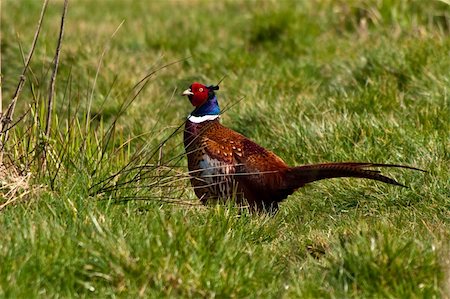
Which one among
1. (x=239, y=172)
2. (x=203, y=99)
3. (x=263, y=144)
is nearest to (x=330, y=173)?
(x=239, y=172)

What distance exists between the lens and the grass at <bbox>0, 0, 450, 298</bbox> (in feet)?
11.8

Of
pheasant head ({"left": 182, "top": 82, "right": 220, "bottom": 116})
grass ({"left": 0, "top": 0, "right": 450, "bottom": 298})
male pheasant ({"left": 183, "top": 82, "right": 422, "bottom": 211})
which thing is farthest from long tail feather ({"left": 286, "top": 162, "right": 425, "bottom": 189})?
pheasant head ({"left": 182, "top": 82, "right": 220, "bottom": 116})

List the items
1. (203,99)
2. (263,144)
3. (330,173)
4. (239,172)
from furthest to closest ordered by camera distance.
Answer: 1. (263,144)
2. (203,99)
3. (239,172)
4. (330,173)

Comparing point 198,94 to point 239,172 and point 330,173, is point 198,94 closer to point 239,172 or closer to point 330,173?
point 239,172

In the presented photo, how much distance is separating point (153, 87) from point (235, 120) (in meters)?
1.21

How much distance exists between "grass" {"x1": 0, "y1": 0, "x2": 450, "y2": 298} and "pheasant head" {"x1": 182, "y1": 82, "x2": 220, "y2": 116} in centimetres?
26

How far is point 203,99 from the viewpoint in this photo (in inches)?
208

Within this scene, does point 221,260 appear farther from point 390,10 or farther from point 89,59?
point 390,10

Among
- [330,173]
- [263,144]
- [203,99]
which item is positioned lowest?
[263,144]

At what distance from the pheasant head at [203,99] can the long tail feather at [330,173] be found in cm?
59

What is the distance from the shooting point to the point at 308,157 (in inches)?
224

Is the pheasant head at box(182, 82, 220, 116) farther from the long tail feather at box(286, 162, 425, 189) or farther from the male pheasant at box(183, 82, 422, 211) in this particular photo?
the long tail feather at box(286, 162, 425, 189)

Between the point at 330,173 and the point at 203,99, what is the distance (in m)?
0.92

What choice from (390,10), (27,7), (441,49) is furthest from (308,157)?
(27,7)
